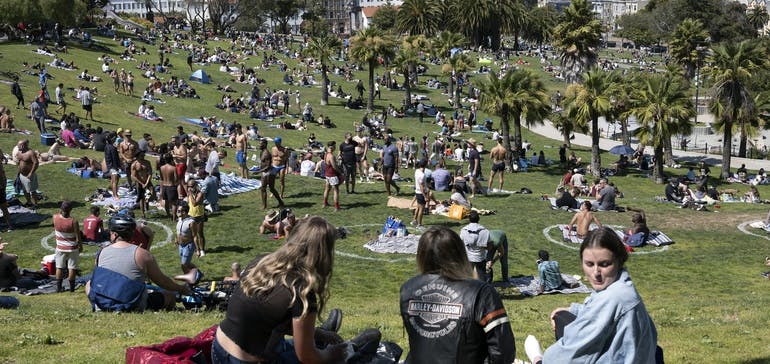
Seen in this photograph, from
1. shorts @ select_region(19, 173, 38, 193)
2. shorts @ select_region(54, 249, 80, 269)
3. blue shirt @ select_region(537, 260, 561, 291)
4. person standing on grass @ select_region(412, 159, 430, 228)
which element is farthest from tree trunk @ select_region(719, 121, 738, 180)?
shorts @ select_region(54, 249, 80, 269)

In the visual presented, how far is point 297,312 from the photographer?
4.82 meters

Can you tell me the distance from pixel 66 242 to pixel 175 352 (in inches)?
306

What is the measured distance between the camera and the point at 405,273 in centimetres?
1591

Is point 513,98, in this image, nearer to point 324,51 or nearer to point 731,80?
point 731,80

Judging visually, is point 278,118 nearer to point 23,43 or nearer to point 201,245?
point 23,43

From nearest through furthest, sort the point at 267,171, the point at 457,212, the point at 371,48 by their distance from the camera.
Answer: the point at 267,171
the point at 457,212
the point at 371,48

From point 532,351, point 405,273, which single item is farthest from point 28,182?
point 532,351

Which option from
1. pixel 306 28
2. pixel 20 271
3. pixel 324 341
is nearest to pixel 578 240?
pixel 20 271

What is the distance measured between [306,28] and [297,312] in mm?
136392

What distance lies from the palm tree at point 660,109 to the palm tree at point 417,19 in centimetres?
4854

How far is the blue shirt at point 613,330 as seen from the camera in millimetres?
4336

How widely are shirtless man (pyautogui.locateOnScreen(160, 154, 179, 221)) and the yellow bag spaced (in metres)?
7.55

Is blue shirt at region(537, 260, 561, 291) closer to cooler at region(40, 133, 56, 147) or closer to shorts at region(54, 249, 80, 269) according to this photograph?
shorts at region(54, 249, 80, 269)

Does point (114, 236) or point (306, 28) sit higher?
point (306, 28)
